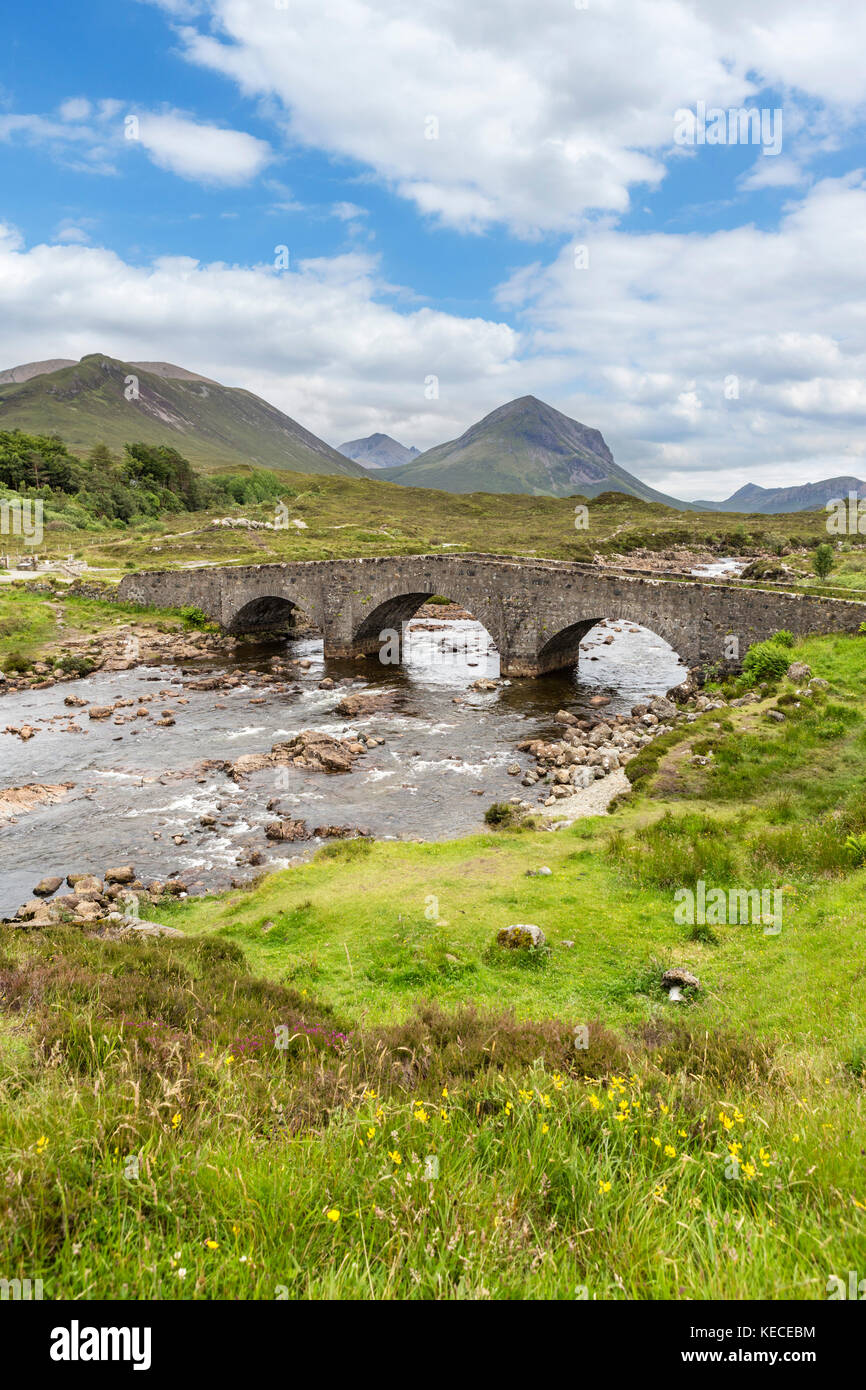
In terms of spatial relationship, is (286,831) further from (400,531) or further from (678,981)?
(400,531)

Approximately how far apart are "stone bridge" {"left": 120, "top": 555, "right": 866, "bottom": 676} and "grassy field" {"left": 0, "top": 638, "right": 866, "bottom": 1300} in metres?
19.6


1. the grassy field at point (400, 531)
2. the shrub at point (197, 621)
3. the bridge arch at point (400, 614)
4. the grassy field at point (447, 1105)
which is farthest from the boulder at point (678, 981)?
the grassy field at point (400, 531)

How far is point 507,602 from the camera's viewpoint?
4000cm

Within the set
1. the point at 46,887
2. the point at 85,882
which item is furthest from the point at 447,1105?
the point at 46,887

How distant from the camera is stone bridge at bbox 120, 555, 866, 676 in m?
31.3

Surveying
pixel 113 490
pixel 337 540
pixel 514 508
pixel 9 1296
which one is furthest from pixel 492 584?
pixel 514 508

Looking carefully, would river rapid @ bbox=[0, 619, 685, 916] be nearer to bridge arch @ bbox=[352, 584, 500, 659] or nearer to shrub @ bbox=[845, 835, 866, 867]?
bridge arch @ bbox=[352, 584, 500, 659]

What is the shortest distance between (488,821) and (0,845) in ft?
47.2

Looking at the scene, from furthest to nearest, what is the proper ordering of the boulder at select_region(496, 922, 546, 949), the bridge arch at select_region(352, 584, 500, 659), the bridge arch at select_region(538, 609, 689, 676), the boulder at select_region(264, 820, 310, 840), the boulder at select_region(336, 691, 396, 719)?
the bridge arch at select_region(352, 584, 500, 659) < the boulder at select_region(336, 691, 396, 719) < the bridge arch at select_region(538, 609, 689, 676) < the boulder at select_region(264, 820, 310, 840) < the boulder at select_region(496, 922, 546, 949)

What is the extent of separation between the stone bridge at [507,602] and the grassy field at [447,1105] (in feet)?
64.2

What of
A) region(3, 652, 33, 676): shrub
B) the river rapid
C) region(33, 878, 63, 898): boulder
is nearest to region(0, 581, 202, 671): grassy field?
region(3, 652, 33, 676): shrub

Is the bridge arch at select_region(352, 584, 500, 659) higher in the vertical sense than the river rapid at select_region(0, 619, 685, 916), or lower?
higher

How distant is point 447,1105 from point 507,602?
35904 mm

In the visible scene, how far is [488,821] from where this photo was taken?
21031 millimetres
